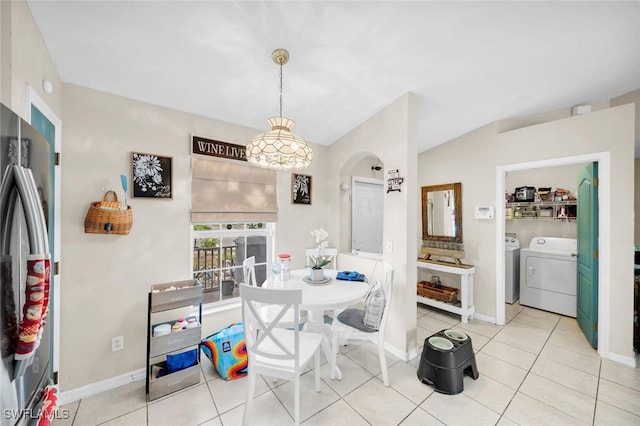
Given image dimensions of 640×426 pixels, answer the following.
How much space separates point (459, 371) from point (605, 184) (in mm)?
2379

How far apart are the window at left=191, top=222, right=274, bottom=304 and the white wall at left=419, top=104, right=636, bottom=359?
8.98 feet

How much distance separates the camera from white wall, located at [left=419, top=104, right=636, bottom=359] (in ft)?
7.70

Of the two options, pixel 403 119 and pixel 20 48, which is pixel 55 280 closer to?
pixel 20 48

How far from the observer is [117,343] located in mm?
2008

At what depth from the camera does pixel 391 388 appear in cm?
200

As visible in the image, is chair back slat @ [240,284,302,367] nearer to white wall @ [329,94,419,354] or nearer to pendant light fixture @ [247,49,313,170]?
pendant light fixture @ [247,49,313,170]

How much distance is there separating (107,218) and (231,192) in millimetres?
1024

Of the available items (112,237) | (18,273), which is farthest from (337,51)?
(112,237)

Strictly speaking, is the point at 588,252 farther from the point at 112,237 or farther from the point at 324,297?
the point at 112,237

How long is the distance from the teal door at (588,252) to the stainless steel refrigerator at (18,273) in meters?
4.15

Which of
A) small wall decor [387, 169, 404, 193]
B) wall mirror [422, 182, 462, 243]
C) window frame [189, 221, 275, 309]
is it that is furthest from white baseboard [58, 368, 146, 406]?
wall mirror [422, 182, 462, 243]

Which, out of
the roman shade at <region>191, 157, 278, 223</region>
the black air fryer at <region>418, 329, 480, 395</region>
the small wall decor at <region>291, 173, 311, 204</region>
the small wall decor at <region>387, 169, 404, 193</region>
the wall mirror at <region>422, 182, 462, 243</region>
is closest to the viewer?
the black air fryer at <region>418, 329, 480, 395</region>

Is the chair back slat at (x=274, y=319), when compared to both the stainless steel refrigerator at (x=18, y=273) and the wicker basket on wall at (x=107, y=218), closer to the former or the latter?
the stainless steel refrigerator at (x=18, y=273)

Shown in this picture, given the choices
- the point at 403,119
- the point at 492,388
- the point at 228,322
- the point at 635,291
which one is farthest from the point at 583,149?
the point at 228,322
